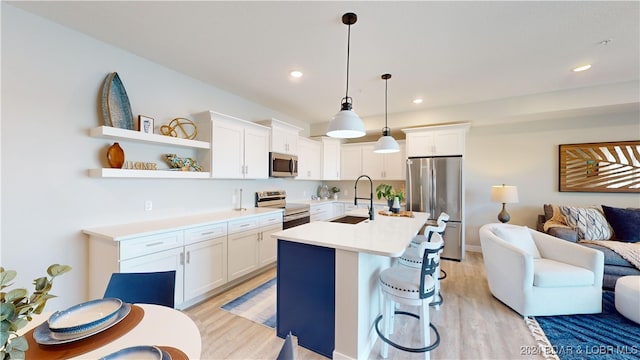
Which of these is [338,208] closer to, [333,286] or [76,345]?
[333,286]

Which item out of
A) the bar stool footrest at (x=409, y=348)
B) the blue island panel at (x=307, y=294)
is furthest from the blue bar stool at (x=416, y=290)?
the blue island panel at (x=307, y=294)

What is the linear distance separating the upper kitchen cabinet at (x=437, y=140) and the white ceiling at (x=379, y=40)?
0.80 m

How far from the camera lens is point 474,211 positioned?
4.68 m

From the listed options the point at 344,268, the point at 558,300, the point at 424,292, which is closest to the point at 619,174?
the point at 558,300

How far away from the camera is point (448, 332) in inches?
87.7

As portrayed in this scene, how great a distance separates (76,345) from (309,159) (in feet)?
14.4

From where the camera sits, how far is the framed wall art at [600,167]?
12.3 feet

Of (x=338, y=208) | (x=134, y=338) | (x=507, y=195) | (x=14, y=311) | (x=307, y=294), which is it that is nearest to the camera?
(x=14, y=311)

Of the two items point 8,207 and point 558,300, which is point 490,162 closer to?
point 558,300

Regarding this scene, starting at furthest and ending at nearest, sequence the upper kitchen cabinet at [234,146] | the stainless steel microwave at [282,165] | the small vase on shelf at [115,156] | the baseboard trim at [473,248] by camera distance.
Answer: the baseboard trim at [473,248] → the stainless steel microwave at [282,165] → the upper kitchen cabinet at [234,146] → the small vase on shelf at [115,156]

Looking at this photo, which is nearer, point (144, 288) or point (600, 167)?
point (144, 288)

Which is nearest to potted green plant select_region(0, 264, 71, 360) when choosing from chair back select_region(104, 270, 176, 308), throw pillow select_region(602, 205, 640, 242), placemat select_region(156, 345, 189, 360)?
placemat select_region(156, 345, 189, 360)

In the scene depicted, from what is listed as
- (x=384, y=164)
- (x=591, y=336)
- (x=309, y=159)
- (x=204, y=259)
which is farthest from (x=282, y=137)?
(x=591, y=336)

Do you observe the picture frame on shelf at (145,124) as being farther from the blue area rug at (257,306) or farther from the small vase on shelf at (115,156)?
the blue area rug at (257,306)
